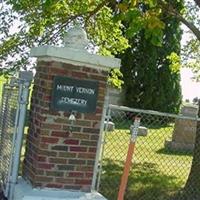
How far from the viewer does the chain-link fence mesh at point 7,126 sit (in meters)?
6.20

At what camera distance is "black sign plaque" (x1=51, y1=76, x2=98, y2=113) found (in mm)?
5371

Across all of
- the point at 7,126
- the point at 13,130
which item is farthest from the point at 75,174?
the point at 7,126

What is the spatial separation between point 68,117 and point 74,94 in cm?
25

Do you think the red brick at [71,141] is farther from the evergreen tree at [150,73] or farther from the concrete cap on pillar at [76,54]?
the evergreen tree at [150,73]

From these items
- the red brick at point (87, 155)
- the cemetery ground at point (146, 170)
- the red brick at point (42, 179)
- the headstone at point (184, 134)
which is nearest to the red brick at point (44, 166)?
the red brick at point (42, 179)

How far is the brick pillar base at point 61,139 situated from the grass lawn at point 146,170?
7.85ft

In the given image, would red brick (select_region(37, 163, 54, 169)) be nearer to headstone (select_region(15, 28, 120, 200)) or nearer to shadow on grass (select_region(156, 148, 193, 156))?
headstone (select_region(15, 28, 120, 200))

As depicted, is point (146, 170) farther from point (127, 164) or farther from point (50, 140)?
point (127, 164)

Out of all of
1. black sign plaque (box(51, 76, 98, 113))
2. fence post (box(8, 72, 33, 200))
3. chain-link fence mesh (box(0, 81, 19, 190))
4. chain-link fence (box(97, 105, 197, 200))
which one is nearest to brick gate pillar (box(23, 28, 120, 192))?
black sign plaque (box(51, 76, 98, 113))

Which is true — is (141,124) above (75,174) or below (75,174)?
below

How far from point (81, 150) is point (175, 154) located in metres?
9.05

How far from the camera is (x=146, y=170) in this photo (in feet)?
35.9

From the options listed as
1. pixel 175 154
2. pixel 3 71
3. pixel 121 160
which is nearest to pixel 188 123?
pixel 175 154

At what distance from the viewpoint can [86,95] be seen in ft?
18.0
